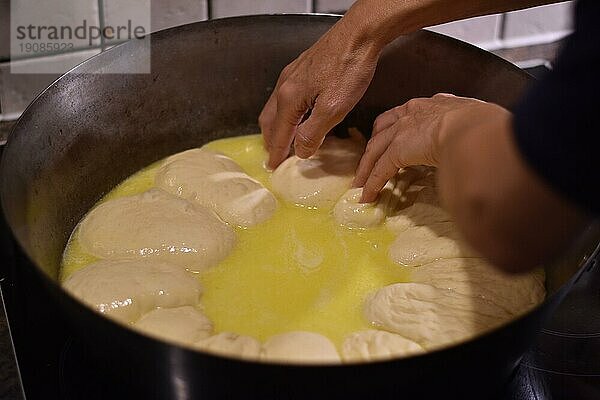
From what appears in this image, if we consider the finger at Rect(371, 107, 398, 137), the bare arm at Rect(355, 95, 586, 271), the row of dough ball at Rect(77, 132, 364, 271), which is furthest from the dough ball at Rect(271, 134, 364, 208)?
the bare arm at Rect(355, 95, 586, 271)

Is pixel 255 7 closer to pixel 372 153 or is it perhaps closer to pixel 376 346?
pixel 372 153

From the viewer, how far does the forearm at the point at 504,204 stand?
0.67m

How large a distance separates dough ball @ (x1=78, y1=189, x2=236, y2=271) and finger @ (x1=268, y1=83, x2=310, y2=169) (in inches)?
7.3

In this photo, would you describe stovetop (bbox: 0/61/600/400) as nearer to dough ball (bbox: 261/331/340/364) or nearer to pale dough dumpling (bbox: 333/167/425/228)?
dough ball (bbox: 261/331/340/364)

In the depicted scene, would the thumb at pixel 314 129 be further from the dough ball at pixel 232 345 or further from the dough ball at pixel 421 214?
the dough ball at pixel 232 345

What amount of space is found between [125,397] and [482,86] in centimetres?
83

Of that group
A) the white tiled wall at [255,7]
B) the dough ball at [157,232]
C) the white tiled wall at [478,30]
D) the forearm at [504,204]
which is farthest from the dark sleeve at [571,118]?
the white tiled wall at [478,30]

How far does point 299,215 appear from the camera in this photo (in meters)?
1.33

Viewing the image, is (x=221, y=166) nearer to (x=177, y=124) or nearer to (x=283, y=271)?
(x=177, y=124)

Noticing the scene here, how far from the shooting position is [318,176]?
4.42 feet

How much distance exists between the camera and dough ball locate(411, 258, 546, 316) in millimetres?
1079

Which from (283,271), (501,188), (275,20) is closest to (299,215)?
(283,271)

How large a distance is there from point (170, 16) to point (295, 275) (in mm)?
607

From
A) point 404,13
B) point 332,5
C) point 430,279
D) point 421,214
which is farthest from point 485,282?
point 332,5
